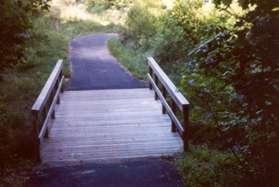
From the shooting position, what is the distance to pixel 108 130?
9039mm

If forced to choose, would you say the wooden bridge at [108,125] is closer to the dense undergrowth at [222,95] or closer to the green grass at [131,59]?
the dense undergrowth at [222,95]

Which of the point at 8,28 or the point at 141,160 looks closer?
the point at 8,28

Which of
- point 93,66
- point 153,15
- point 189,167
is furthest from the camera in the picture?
point 153,15

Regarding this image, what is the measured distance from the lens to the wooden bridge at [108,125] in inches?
300

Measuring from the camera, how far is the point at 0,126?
24.0ft

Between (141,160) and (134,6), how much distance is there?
14.5 meters

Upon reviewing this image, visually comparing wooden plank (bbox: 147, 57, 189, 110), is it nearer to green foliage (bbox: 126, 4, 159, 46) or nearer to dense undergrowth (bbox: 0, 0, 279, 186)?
dense undergrowth (bbox: 0, 0, 279, 186)

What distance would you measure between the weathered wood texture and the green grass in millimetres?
3603

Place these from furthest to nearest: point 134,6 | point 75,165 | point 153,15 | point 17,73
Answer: point 134,6, point 153,15, point 17,73, point 75,165

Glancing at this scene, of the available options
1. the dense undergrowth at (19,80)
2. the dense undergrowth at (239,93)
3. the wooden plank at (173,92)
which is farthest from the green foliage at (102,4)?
the dense undergrowth at (239,93)

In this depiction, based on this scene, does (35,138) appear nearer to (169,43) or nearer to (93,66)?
(169,43)

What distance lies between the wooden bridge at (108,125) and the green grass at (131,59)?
3623mm

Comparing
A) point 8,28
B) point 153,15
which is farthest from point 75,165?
point 153,15

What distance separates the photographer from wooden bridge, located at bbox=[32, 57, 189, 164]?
761cm
